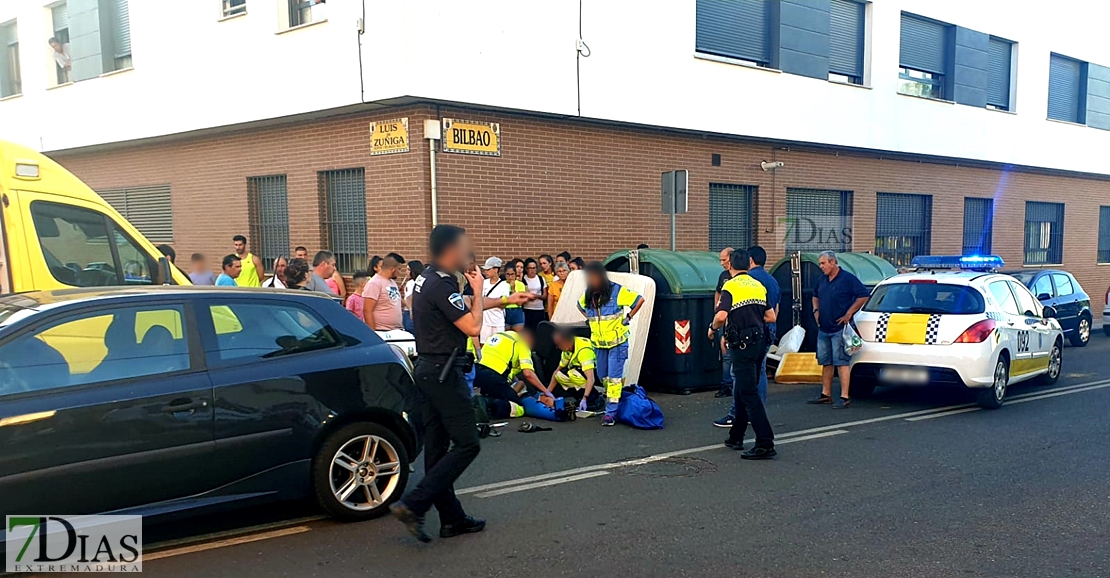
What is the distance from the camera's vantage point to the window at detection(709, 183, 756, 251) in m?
15.9

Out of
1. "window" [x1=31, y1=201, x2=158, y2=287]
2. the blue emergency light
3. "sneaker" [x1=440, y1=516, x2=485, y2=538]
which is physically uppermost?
"window" [x1=31, y1=201, x2=158, y2=287]

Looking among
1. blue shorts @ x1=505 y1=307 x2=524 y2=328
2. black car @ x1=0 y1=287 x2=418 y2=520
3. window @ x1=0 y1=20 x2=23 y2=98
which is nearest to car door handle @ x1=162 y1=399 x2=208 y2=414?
black car @ x1=0 y1=287 x2=418 y2=520

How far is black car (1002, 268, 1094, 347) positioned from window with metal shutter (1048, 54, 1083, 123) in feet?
30.6

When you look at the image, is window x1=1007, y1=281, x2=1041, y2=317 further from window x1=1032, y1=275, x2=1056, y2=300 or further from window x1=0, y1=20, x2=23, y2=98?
window x1=0, y1=20, x2=23, y2=98

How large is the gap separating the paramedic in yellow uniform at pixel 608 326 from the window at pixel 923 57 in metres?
13.4

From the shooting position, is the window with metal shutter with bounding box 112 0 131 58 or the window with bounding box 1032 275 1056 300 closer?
the window with bounding box 1032 275 1056 300

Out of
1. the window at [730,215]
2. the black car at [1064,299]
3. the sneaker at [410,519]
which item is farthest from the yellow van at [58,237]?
the black car at [1064,299]

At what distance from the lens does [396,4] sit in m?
10.8

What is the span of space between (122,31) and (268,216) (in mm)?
5052

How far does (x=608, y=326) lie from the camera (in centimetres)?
814

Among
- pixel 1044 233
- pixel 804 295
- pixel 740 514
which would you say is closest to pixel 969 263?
pixel 804 295

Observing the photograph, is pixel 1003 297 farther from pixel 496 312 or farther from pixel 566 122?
pixel 566 122

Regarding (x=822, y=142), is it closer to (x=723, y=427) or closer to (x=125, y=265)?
(x=723, y=427)

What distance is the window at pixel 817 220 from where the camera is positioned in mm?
17266
